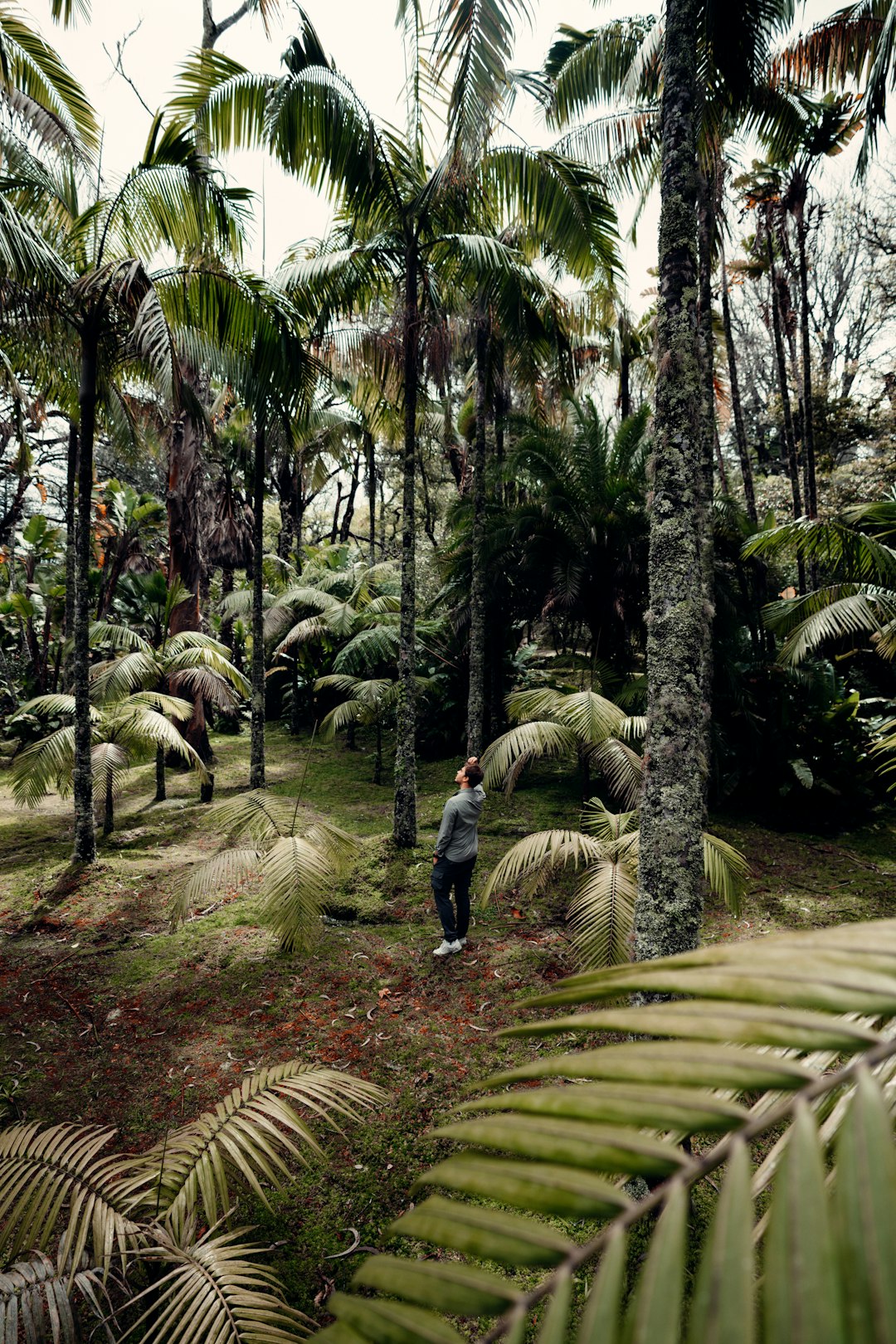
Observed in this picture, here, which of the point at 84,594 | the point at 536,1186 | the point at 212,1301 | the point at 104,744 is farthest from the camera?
the point at 104,744

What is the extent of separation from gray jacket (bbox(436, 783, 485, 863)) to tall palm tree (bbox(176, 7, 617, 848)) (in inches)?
87.8

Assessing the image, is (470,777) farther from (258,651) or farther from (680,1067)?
(680,1067)

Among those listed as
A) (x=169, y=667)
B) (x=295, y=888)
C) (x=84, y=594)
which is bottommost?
(x=295, y=888)

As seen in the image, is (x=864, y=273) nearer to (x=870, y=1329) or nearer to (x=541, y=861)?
(x=541, y=861)

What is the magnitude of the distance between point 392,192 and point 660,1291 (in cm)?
837

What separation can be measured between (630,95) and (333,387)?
5560 millimetres

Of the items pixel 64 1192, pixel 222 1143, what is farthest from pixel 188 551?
pixel 64 1192

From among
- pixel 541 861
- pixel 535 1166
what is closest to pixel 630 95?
pixel 541 861

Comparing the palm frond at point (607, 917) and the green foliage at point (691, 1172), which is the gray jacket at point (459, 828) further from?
the green foliage at point (691, 1172)

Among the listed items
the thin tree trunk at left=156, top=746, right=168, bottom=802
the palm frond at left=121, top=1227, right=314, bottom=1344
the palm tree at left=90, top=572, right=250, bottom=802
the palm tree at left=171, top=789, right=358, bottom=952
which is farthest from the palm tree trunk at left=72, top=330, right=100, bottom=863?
the palm frond at left=121, top=1227, right=314, bottom=1344

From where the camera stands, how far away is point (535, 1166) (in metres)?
0.55

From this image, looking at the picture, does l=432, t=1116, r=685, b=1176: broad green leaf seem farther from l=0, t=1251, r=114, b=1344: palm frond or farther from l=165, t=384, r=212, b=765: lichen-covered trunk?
l=165, t=384, r=212, b=765: lichen-covered trunk

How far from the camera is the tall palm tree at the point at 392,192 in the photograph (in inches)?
246

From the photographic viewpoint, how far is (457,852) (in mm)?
5547
